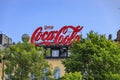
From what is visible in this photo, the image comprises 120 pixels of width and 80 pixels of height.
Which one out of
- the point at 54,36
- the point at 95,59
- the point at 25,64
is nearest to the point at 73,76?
Answer: the point at 95,59

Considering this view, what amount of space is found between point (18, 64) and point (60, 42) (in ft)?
103

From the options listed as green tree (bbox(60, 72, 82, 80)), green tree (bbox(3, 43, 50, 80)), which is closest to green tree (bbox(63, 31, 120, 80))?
green tree (bbox(60, 72, 82, 80))

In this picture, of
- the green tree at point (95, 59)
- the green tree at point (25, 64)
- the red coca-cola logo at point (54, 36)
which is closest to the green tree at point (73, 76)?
the green tree at point (95, 59)

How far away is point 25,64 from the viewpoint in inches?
3022

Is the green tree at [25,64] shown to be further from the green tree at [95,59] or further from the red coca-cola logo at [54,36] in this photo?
the red coca-cola logo at [54,36]

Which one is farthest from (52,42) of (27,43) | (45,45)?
(27,43)

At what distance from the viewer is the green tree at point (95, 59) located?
74.3 meters

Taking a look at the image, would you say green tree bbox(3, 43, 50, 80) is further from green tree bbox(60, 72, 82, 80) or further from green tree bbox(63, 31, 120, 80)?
green tree bbox(60, 72, 82, 80)

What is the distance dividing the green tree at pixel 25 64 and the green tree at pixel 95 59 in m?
3.62

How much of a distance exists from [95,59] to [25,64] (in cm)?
996

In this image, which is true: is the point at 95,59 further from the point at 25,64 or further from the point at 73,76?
the point at 25,64

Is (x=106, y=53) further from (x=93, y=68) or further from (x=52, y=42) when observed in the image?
(x=52, y=42)

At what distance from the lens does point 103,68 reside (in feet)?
245

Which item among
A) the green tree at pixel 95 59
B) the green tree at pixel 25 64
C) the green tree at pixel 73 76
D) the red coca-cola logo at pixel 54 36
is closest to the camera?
the green tree at pixel 73 76
